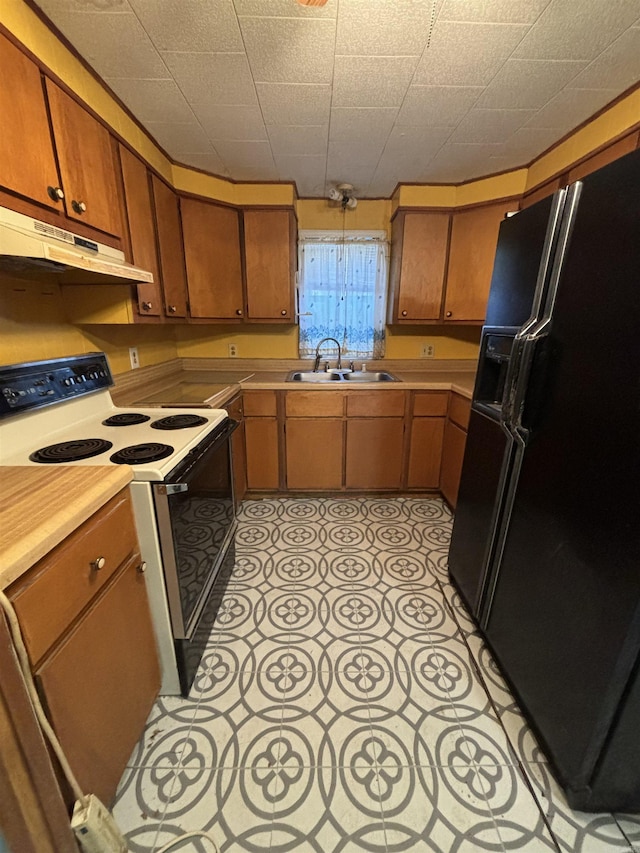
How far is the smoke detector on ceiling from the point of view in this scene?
2570 millimetres

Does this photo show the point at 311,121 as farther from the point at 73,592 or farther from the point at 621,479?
the point at 73,592

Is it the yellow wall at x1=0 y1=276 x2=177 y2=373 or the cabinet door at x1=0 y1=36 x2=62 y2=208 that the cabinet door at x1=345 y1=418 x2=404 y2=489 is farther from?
the cabinet door at x1=0 y1=36 x2=62 y2=208

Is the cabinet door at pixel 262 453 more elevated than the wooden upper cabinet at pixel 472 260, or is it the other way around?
the wooden upper cabinet at pixel 472 260

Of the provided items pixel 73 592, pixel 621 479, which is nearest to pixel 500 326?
pixel 621 479

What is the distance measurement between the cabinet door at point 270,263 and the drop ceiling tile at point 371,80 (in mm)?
940

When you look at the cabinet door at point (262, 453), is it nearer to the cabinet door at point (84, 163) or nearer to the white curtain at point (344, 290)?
→ the white curtain at point (344, 290)

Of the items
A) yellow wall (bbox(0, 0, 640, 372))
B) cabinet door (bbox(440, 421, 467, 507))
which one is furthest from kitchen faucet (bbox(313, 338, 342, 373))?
cabinet door (bbox(440, 421, 467, 507))

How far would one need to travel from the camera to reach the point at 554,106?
167 cm

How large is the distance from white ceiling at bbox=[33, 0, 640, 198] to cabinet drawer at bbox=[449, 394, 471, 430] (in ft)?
4.81

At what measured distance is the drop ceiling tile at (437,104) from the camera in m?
1.56

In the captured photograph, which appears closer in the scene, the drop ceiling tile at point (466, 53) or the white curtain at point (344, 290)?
the drop ceiling tile at point (466, 53)

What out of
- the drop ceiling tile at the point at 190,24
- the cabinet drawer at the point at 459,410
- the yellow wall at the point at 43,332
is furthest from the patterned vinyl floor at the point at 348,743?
the drop ceiling tile at the point at 190,24

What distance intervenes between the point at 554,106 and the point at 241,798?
2.98 metres

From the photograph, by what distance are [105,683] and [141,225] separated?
6.51 ft
